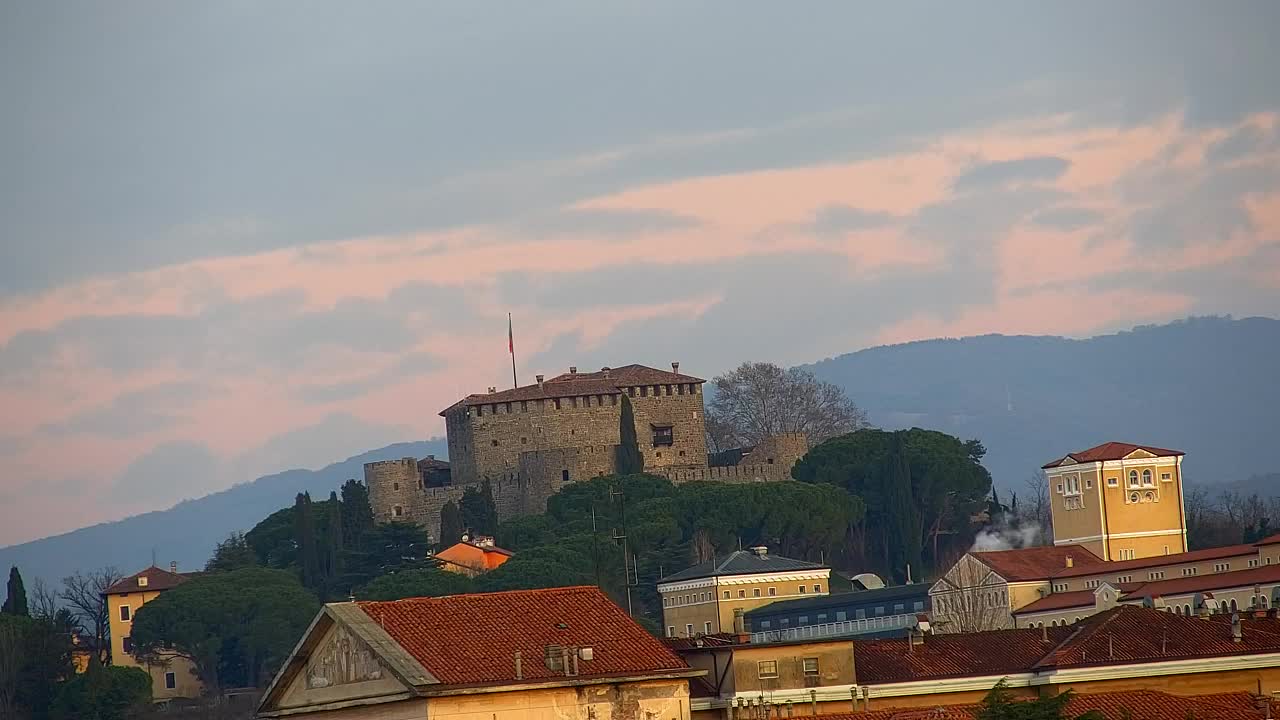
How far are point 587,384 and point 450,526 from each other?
1065cm

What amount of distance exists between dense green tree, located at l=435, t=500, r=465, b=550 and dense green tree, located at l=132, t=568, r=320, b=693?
8687mm

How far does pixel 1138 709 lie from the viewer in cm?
3478

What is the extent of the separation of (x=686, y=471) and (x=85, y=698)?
3117cm

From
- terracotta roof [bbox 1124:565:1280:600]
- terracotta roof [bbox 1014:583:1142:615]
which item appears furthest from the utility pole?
terracotta roof [bbox 1124:565:1280:600]

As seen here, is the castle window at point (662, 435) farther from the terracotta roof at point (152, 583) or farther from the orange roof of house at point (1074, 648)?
the orange roof of house at point (1074, 648)

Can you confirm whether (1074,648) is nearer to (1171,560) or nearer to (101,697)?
(1171,560)

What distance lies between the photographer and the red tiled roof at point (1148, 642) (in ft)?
127

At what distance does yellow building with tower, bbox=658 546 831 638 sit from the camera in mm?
90938

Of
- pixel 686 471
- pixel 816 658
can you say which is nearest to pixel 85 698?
pixel 686 471

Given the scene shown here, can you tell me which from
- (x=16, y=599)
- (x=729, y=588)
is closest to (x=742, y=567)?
(x=729, y=588)

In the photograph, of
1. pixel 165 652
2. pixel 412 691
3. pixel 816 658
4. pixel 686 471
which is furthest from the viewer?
pixel 686 471

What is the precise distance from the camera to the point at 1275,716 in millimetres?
33688

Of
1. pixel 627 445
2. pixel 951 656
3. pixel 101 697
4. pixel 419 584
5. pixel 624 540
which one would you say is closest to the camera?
pixel 951 656

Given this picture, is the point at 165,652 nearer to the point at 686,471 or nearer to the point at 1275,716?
the point at 686,471
